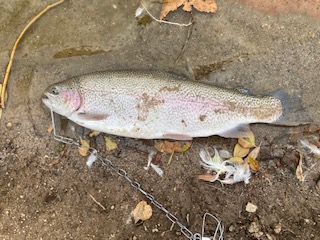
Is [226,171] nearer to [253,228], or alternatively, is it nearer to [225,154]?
[225,154]

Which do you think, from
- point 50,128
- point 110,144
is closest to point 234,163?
point 110,144

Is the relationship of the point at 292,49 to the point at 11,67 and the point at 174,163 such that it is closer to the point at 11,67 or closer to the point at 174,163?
the point at 174,163

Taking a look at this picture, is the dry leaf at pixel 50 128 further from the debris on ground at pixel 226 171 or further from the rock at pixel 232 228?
the rock at pixel 232 228

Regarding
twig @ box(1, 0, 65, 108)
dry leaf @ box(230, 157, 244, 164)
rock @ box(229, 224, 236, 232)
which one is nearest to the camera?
rock @ box(229, 224, 236, 232)

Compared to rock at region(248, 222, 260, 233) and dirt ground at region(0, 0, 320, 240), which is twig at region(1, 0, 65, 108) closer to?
dirt ground at region(0, 0, 320, 240)

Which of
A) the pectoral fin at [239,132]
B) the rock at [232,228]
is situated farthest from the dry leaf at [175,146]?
the rock at [232,228]

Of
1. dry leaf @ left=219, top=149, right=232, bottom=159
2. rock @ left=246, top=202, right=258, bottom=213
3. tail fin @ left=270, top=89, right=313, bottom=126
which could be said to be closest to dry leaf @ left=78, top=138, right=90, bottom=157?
dry leaf @ left=219, top=149, right=232, bottom=159

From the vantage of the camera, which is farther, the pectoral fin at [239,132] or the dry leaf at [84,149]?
the dry leaf at [84,149]
